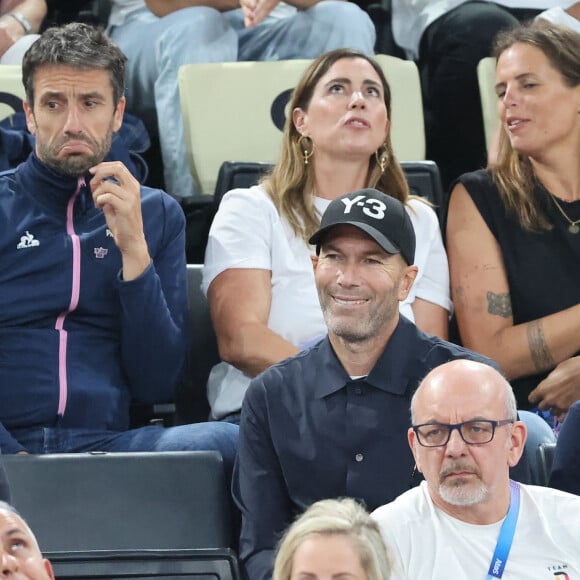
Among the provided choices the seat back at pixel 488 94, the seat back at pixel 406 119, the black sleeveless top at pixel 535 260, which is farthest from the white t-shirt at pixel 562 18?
the black sleeveless top at pixel 535 260

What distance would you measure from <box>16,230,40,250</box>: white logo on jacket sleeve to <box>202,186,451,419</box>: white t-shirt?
476 millimetres

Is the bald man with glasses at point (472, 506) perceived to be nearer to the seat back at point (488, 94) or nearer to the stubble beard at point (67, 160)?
the stubble beard at point (67, 160)

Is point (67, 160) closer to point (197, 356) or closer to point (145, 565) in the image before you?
point (197, 356)

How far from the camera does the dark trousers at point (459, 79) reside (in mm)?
4461

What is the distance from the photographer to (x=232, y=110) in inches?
162

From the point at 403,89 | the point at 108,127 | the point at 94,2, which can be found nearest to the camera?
the point at 108,127

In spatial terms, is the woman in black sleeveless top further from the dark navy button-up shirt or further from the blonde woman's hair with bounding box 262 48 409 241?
the dark navy button-up shirt

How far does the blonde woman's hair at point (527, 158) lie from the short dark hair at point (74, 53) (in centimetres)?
106

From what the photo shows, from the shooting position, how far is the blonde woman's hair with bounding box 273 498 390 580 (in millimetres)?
2172

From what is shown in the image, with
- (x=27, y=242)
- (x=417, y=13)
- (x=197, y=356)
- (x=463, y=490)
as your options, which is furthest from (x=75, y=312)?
(x=417, y=13)

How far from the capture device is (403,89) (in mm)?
4320

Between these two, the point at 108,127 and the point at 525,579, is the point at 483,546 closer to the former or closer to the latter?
the point at 525,579

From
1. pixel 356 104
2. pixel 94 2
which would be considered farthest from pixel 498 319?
pixel 94 2

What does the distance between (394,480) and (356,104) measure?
49.3 inches
